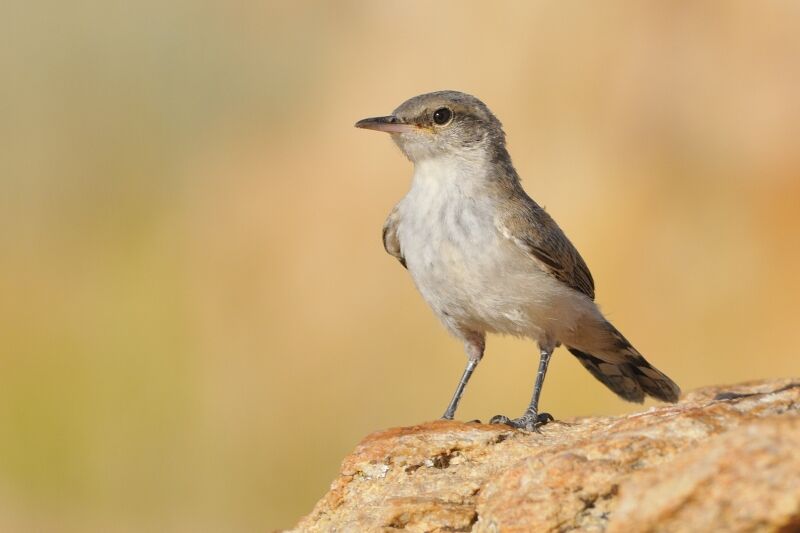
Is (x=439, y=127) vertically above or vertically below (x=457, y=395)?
above

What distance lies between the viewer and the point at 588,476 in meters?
3.90

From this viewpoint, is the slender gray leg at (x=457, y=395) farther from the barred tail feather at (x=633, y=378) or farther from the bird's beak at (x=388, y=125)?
the bird's beak at (x=388, y=125)

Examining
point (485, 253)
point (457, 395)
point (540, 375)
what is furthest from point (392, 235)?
point (540, 375)

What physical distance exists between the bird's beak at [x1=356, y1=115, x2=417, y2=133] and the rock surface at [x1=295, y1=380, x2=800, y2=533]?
201 cm

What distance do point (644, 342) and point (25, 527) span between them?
588 centimetres

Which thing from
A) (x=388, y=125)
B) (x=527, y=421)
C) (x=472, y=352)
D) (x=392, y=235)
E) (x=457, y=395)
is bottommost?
(x=527, y=421)

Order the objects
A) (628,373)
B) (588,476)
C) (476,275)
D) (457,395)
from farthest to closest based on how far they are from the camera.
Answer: (628,373)
(457,395)
(476,275)
(588,476)

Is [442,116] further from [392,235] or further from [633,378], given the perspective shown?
[633,378]

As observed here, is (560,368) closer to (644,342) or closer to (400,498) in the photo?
(644,342)

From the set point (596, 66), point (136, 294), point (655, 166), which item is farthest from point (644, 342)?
point (136, 294)

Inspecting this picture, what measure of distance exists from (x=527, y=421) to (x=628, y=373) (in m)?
1.67

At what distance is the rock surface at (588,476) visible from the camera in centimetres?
320

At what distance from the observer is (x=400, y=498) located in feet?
14.8

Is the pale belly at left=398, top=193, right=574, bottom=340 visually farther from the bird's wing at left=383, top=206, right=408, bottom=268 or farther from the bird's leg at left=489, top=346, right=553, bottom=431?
the bird's leg at left=489, top=346, right=553, bottom=431
